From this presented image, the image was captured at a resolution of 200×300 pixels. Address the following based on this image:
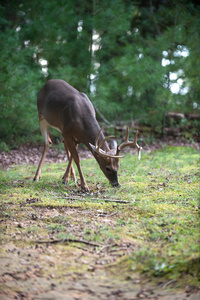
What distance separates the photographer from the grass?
3.07 meters

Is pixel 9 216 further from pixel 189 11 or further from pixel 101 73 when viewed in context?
pixel 189 11

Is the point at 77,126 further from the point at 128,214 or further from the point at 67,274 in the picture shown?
the point at 67,274

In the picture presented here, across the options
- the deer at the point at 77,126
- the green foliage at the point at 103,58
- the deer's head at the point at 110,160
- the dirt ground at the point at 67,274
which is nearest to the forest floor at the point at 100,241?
the dirt ground at the point at 67,274

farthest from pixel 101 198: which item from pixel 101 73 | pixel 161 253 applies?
pixel 101 73

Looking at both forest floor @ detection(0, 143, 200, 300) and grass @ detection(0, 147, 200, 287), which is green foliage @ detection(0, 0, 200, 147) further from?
forest floor @ detection(0, 143, 200, 300)

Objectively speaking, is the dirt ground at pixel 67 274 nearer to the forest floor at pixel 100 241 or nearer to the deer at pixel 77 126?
the forest floor at pixel 100 241

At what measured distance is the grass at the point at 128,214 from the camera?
3.07 meters

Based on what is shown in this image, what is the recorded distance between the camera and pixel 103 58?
1288cm

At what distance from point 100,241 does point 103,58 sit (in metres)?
10.2

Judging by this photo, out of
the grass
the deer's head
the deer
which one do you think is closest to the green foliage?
the deer

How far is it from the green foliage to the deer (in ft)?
10.3

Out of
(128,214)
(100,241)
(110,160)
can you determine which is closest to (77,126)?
(110,160)

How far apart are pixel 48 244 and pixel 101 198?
1789 mm

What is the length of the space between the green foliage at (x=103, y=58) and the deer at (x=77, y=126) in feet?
10.3
